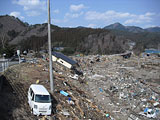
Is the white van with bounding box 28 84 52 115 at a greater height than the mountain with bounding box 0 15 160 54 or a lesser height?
lesser

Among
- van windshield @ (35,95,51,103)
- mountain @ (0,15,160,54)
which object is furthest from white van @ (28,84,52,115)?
mountain @ (0,15,160,54)

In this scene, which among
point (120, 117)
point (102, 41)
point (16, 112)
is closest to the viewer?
point (16, 112)

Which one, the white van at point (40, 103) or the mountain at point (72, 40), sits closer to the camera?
the white van at point (40, 103)

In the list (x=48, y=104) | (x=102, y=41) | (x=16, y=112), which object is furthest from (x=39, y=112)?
(x=102, y=41)

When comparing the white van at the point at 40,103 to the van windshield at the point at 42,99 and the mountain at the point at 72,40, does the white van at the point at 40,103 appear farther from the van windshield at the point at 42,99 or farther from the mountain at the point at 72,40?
the mountain at the point at 72,40

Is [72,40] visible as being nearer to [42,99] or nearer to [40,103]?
[42,99]

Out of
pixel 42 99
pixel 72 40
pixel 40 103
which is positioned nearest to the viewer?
pixel 40 103

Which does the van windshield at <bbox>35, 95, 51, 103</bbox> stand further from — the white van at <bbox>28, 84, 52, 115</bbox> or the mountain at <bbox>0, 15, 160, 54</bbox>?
the mountain at <bbox>0, 15, 160, 54</bbox>

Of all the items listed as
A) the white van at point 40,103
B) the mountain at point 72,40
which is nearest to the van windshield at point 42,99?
the white van at point 40,103

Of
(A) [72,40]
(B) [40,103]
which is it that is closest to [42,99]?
(B) [40,103]

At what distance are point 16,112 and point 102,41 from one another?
8417 cm

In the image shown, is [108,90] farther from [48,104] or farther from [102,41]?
[102,41]

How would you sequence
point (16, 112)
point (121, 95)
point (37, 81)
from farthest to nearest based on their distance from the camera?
point (121, 95), point (37, 81), point (16, 112)

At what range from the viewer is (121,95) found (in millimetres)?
15156
